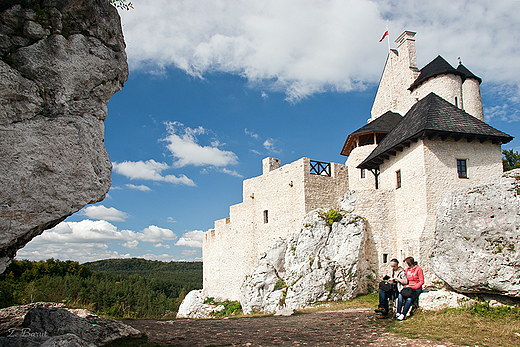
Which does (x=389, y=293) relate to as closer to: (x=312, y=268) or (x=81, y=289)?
(x=312, y=268)

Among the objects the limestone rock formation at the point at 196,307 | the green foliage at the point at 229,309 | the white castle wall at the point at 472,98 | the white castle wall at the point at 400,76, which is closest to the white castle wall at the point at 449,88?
the white castle wall at the point at 472,98

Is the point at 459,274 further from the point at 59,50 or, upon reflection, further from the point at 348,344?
the point at 59,50

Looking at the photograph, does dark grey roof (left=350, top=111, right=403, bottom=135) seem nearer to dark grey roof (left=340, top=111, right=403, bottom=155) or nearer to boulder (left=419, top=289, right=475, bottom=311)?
dark grey roof (left=340, top=111, right=403, bottom=155)

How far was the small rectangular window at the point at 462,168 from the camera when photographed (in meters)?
13.2

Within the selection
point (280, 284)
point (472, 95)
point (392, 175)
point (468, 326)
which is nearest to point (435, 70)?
point (472, 95)

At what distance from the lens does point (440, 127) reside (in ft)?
42.2

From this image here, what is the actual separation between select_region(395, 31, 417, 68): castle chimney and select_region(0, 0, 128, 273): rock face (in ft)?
64.0

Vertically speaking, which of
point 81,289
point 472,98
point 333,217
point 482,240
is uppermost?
point 472,98

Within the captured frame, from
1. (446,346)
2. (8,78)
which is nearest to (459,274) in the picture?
(446,346)

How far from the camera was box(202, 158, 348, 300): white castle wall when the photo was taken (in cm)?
1823

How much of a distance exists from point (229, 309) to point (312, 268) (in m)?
7.81

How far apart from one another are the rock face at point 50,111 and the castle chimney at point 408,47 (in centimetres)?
1950

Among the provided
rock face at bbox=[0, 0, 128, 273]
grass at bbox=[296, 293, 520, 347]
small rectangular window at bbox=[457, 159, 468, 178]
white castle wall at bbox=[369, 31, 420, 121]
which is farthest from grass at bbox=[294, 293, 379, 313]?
white castle wall at bbox=[369, 31, 420, 121]

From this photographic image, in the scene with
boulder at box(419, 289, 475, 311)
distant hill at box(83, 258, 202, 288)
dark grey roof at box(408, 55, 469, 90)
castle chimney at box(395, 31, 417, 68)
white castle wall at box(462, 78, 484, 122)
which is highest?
castle chimney at box(395, 31, 417, 68)
